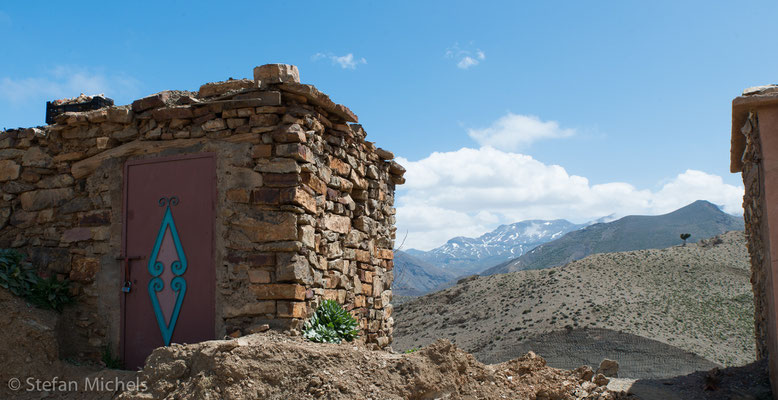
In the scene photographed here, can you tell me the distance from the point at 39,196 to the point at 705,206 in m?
112

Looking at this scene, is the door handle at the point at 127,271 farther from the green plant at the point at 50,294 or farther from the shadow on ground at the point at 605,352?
the shadow on ground at the point at 605,352

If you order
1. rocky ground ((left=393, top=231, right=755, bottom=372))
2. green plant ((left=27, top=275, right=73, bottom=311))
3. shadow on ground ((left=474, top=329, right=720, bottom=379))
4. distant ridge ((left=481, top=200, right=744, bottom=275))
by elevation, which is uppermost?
distant ridge ((left=481, top=200, right=744, bottom=275))

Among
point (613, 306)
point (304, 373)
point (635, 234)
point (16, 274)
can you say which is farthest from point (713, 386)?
point (635, 234)

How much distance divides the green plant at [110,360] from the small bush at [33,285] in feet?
2.40

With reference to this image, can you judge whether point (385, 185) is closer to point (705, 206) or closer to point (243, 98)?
point (243, 98)

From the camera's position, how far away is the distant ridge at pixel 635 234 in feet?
299

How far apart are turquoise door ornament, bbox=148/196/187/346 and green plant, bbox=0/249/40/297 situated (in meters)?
1.42

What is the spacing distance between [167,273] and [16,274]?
169cm

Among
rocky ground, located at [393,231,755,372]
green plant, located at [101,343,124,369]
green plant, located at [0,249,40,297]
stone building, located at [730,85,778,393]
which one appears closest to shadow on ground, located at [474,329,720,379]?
rocky ground, located at [393,231,755,372]

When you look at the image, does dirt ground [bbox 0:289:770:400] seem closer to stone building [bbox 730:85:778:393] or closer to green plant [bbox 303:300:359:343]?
green plant [bbox 303:300:359:343]

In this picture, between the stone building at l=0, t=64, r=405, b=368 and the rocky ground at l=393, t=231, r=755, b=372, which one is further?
the rocky ground at l=393, t=231, r=755, b=372

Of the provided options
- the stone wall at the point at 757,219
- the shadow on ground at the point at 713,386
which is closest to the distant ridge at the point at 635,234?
the stone wall at the point at 757,219

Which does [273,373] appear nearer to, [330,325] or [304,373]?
[304,373]

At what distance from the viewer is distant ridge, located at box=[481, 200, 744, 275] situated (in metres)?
91.2
